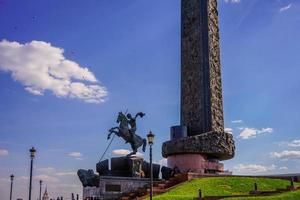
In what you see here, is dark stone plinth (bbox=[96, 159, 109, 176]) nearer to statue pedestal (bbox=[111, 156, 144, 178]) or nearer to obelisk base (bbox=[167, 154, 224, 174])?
statue pedestal (bbox=[111, 156, 144, 178])

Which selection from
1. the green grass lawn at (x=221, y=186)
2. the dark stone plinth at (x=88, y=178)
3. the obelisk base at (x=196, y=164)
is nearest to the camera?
the green grass lawn at (x=221, y=186)

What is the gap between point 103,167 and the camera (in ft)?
89.1

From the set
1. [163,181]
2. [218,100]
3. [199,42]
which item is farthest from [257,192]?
[199,42]

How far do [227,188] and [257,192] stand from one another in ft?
8.65

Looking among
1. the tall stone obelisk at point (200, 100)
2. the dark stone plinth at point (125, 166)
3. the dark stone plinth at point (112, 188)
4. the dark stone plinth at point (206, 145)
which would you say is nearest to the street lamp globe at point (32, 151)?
the dark stone plinth at point (112, 188)

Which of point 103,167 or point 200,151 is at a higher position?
point 200,151

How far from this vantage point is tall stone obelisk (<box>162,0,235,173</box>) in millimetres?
33281

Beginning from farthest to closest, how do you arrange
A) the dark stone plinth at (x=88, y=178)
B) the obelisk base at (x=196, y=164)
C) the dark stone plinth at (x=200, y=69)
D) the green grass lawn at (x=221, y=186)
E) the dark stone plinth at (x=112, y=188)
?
the dark stone plinth at (x=200, y=69) < the obelisk base at (x=196, y=164) < the dark stone plinth at (x=88, y=178) < the dark stone plinth at (x=112, y=188) < the green grass lawn at (x=221, y=186)

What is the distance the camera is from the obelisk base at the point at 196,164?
3281 cm

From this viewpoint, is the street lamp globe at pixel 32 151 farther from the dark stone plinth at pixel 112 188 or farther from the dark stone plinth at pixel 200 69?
the dark stone plinth at pixel 200 69

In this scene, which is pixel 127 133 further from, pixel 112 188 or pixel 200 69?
pixel 200 69

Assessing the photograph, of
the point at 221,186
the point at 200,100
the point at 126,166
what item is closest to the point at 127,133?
the point at 126,166

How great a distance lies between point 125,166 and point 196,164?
751cm

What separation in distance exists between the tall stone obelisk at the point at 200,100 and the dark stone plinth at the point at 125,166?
252 inches
